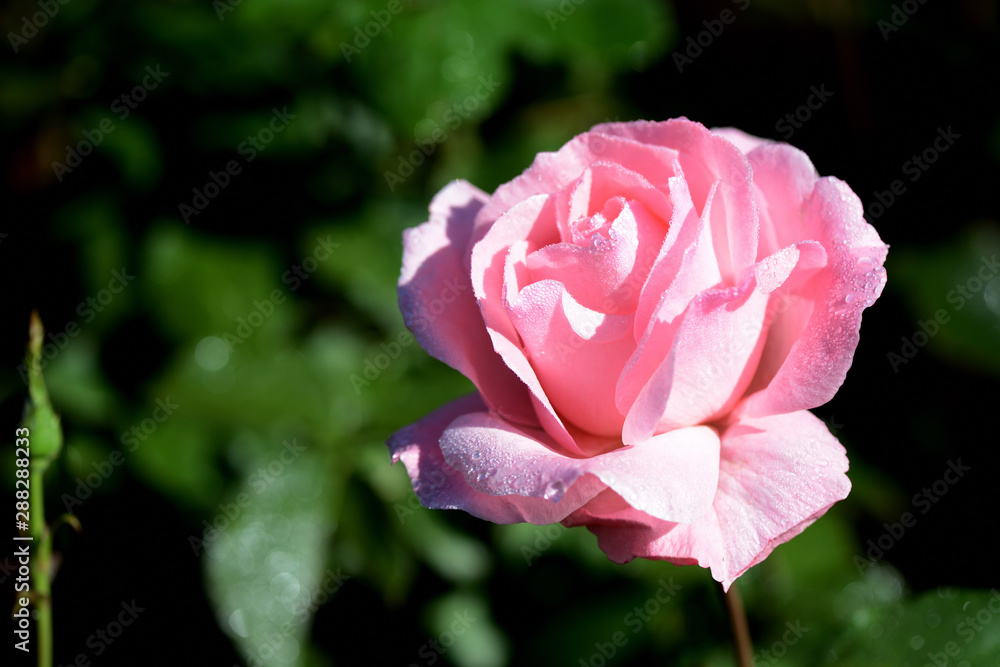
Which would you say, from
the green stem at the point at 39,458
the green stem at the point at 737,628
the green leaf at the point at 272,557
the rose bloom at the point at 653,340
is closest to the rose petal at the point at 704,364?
the rose bloom at the point at 653,340

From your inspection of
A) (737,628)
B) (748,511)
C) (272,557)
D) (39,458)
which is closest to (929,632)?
(737,628)

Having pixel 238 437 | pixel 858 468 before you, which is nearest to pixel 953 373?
pixel 858 468

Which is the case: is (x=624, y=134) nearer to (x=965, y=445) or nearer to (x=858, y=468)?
(x=858, y=468)

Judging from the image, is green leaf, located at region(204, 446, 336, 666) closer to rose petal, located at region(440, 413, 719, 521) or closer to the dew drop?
rose petal, located at region(440, 413, 719, 521)

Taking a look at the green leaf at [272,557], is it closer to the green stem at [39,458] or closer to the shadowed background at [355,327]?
the shadowed background at [355,327]

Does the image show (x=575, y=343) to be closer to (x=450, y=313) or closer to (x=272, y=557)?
(x=450, y=313)
